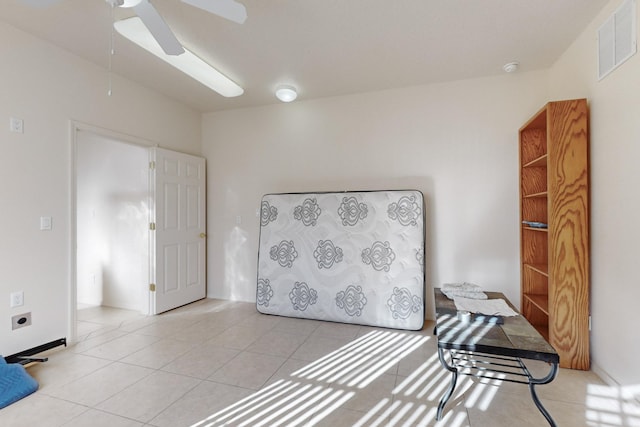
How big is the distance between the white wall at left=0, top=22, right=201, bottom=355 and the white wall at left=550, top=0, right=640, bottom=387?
4.31 metres

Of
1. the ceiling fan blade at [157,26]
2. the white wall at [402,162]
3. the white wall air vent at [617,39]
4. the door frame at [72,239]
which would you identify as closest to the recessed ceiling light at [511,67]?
the white wall at [402,162]

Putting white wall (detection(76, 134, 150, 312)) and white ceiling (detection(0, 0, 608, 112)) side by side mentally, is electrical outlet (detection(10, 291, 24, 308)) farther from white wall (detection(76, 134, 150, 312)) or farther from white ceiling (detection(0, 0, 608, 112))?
white ceiling (detection(0, 0, 608, 112))

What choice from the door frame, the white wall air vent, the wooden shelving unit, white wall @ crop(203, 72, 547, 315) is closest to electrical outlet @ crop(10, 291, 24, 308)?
the door frame

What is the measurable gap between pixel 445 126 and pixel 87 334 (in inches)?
170

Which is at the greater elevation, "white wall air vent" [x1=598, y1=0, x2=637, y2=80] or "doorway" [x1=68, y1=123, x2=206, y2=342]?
"white wall air vent" [x1=598, y1=0, x2=637, y2=80]

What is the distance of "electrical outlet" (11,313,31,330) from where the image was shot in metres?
2.37

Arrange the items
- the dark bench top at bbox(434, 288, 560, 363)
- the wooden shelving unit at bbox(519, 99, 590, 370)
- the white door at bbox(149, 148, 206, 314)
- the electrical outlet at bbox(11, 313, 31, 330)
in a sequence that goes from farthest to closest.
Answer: the white door at bbox(149, 148, 206, 314), the electrical outlet at bbox(11, 313, 31, 330), the wooden shelving unit at bbox(519, 99, 590, 370), the dark bench top at bbox(434, 288, 560, 363)

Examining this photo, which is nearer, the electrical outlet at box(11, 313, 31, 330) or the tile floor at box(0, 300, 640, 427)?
the tile floor at box(0, 300, 640, 427)

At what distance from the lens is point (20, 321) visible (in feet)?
7.89

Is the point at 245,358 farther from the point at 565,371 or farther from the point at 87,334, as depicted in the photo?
the point at 565,371

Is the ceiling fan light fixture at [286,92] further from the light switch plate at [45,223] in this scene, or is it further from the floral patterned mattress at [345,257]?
the light switch plate at [45,223]

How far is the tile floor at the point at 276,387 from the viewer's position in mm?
1779

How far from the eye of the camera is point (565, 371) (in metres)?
2.27

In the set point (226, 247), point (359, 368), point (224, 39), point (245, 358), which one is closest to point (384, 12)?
point (224, 39)
